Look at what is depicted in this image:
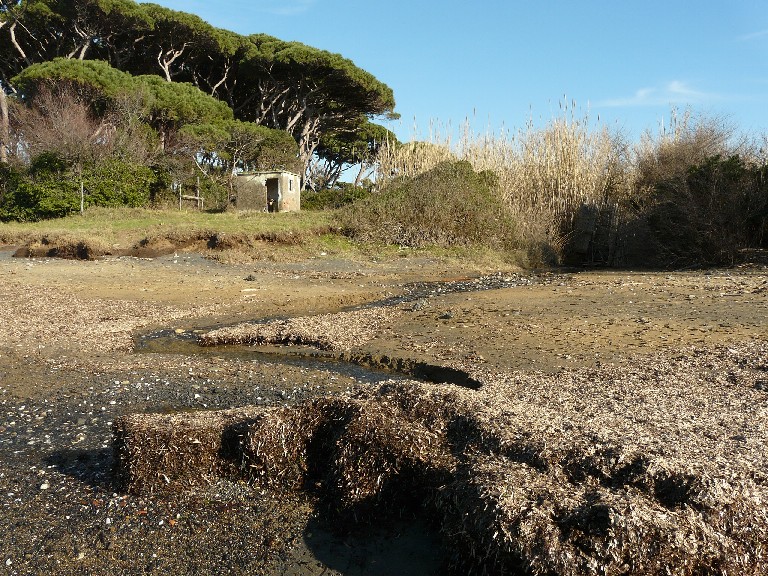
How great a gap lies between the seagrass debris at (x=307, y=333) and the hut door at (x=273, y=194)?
18612 mm

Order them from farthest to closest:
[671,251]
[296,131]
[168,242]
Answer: [296,131], [671,251], [168,242]

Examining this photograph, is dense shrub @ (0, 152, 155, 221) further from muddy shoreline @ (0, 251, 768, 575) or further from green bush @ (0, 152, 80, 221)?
muddy shoreline @ (0, 251, 768, 575)

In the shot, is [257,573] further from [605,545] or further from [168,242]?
[168,242]

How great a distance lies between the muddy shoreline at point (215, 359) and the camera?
3.71 metres

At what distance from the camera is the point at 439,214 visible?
2297 centimetres

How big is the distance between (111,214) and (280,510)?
22.1 metres

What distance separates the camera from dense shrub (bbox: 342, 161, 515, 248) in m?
22.4

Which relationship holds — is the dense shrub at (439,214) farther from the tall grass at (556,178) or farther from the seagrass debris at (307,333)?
the seagrass debris at (307,333)

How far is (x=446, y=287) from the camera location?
1517 cm

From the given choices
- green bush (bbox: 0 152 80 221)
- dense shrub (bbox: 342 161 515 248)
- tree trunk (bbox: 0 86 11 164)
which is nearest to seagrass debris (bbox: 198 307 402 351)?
dense shrub (bbox: 342 161 515 248)

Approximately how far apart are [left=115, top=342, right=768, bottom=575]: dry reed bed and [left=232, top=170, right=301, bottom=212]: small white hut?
23.1 m

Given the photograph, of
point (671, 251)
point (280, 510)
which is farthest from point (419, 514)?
point (671, 251)

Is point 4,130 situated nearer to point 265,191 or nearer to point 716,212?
point 265,191

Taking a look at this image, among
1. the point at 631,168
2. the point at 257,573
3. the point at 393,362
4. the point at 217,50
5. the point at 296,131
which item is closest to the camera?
the point at 257,573
